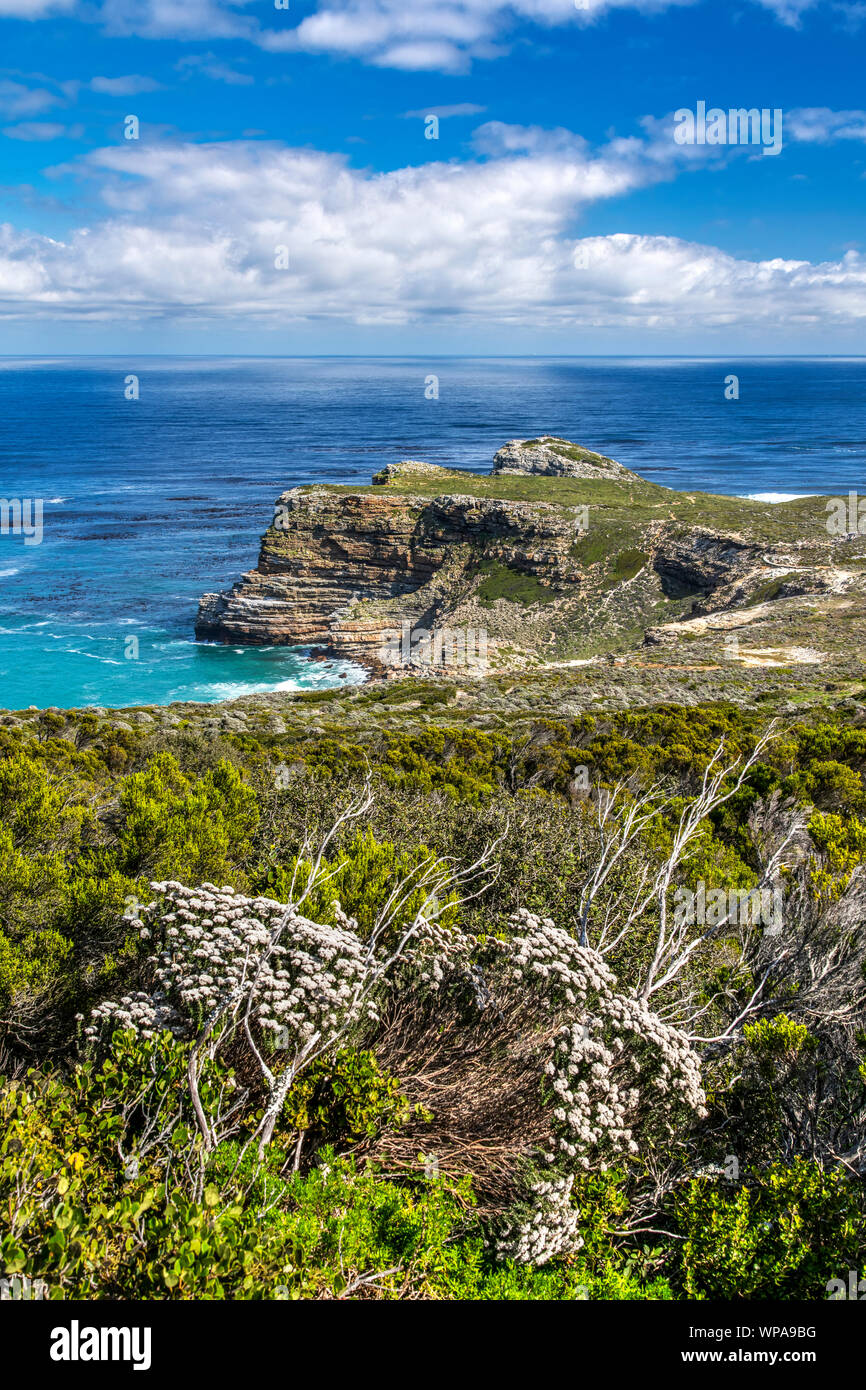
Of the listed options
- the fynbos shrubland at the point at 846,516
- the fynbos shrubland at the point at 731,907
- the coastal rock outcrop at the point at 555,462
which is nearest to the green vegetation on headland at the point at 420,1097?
the fynbos shrubland at the point at 731,907

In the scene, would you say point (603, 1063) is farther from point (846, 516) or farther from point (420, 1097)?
point (846, 516)

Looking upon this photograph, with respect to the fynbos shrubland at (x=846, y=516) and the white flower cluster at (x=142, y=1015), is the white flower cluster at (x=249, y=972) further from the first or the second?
the fynbos shrubland at (x=846, y=516)

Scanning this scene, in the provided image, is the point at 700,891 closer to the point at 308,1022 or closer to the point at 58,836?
the point at 308,1022

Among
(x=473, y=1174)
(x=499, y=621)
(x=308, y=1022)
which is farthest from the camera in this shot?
(x=499, y=621)

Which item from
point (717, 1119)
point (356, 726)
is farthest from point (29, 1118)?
point (356, 726)

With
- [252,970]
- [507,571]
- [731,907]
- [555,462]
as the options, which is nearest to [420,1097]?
[252,970]

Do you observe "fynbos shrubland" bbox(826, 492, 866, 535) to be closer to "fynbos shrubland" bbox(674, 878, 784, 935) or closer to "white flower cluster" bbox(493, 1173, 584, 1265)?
"fynbos shrubland" bbox(674, 878, 784, 935)
